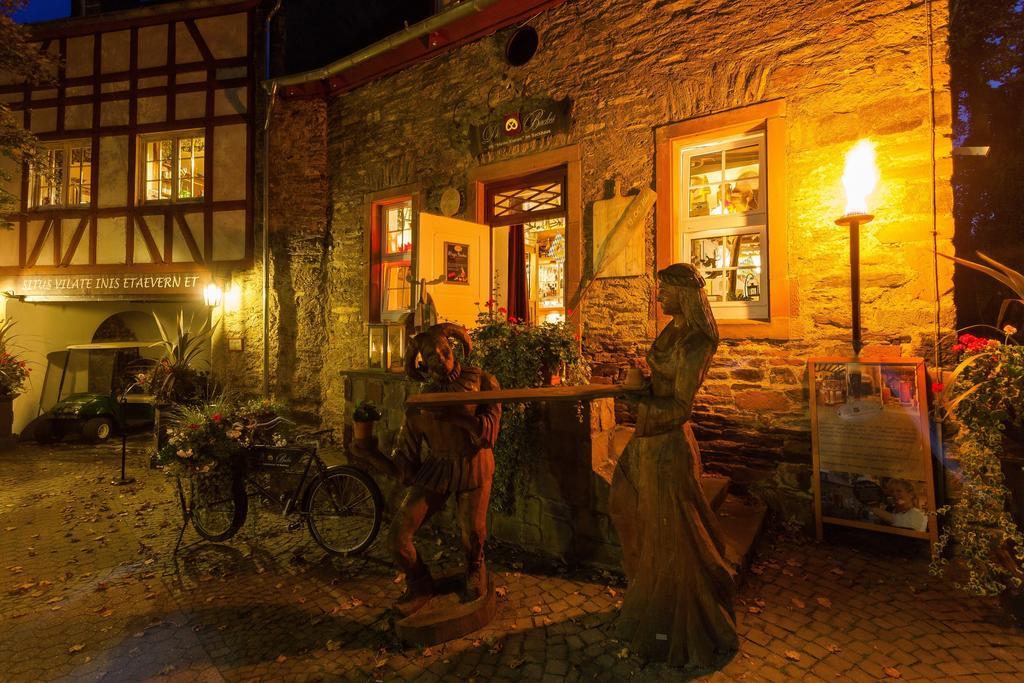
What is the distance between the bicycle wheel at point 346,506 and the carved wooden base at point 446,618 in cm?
113

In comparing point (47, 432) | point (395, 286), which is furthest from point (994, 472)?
point (47, 432)

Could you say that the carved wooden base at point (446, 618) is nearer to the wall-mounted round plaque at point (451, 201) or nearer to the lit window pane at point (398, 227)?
the wall-mounted round plaque at point (451, 201)

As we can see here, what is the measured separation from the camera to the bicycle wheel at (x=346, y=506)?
4441 mm

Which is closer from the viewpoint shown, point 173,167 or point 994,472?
point 994,472

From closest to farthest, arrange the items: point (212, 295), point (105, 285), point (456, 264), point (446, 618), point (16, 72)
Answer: point (446, 618) → point (456, 264) → point (212, 295) → point (16, 72) → point (105, 285)

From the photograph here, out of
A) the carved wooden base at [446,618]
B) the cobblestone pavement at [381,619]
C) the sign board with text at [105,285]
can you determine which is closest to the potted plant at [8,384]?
the sign board with text at [105,285]

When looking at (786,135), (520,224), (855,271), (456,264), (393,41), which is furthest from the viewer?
(393,41)

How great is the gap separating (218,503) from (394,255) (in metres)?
4.60

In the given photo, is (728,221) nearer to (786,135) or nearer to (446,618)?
(786,135)

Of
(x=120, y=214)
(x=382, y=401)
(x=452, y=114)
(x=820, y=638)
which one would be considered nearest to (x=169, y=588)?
(x=382, y=401)

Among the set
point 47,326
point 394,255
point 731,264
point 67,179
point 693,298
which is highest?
point 67,179

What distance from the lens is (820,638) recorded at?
3.14m

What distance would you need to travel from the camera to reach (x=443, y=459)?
11.0ft

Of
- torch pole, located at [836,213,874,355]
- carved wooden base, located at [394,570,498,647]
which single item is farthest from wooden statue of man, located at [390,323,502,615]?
torch pole, located at [836,213,874,355]
